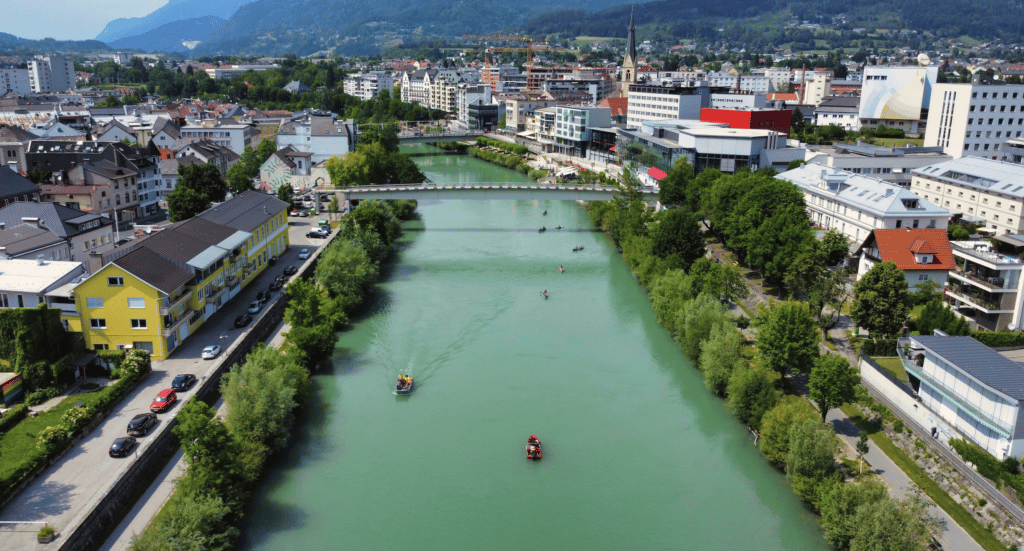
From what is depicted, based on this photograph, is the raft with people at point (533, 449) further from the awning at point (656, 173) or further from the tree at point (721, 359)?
the awning at point (656, 173)

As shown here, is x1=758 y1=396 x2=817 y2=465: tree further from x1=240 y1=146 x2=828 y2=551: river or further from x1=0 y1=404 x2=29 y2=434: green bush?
x1=0 y1=404 x2=29 y2=434: green bush

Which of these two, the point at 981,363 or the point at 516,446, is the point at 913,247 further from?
the point at 516,446

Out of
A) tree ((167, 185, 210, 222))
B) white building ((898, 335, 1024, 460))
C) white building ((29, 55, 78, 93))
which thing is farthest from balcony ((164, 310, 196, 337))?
white building ((29, 55, 78, 93))

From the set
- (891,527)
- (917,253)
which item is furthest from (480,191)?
(891,527)

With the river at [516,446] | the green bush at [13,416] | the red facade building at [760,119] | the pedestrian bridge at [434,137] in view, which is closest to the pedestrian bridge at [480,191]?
the river at [516,446]

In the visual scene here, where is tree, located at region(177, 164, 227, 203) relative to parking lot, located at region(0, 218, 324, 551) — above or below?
above

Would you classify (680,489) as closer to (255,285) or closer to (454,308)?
(454,308)
